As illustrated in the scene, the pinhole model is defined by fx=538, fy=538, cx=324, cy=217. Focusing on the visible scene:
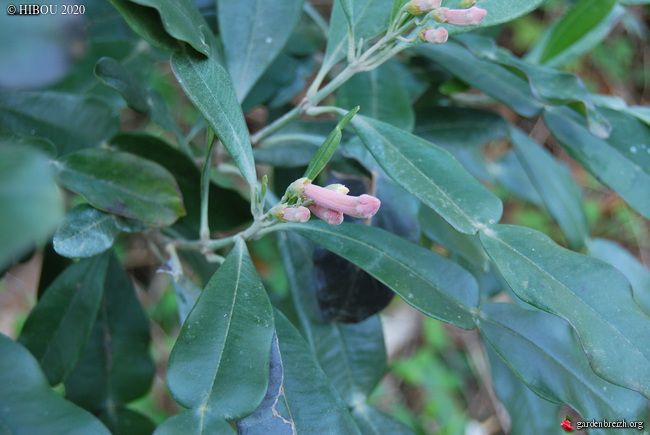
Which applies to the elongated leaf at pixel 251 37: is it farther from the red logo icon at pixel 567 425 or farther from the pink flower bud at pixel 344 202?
the red logo icon at pixel 567 425

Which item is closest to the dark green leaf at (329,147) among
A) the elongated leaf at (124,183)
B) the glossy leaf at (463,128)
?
the elongated leaf at (124,183)

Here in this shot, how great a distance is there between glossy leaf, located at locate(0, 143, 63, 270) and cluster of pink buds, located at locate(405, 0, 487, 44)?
0.47 meters

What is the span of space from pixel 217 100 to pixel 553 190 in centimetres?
77

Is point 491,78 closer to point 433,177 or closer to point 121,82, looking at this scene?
point 433,177

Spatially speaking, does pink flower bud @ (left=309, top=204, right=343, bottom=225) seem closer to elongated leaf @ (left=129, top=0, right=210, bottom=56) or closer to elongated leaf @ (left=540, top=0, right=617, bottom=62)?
elongated leaf @ (left=129, top=0, right=210, bottom=56)

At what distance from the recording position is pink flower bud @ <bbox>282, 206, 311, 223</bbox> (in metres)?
0.60

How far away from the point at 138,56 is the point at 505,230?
29.7 inches

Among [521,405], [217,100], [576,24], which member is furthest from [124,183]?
[576,24]

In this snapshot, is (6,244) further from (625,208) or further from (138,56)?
(625,208)

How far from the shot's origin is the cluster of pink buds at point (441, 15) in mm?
649

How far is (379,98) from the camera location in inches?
37.9

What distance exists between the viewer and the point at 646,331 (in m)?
0.61

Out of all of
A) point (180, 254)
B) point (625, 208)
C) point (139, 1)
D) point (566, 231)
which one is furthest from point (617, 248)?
point (625, 208)

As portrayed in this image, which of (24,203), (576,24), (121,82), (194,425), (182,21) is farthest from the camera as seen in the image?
(576,24)
